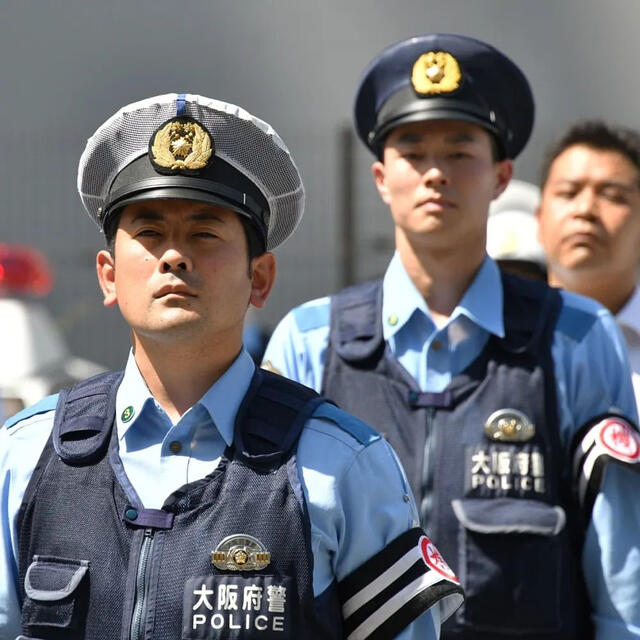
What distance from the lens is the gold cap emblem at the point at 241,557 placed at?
8.83 ft

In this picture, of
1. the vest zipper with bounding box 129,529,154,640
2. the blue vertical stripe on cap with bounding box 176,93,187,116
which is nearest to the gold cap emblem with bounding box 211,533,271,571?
the vest zipper with bounding box 129,529,154,640

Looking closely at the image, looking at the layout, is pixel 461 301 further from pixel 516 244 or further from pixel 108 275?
pixel 516 244

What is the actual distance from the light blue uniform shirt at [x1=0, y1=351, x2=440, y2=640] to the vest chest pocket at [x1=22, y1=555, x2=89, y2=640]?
0.09 meters

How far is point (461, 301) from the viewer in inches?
Answer: 159

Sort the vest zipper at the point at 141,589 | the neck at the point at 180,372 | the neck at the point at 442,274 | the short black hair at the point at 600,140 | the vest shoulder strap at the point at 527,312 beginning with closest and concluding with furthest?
the vest zipper at the point at 141,589 → the neck at the point at 180,372 → the vest shoulder strap at the point at 527,312 → the neck at the point at 442,274 → the short black hair at the point at 600,140

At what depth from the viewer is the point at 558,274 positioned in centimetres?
487

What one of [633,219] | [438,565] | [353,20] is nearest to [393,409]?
[438,565]

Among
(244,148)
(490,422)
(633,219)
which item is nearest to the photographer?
(244,148)

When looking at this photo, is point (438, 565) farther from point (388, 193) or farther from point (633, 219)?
point (633, 219)

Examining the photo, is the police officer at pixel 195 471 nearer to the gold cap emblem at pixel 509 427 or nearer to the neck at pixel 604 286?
the gold cap emblem at pixel 509 427

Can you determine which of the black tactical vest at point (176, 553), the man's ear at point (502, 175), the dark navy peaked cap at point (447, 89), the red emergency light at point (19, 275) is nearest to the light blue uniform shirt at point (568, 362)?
the man's ear at point (502, 175)

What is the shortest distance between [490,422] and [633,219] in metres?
1.30

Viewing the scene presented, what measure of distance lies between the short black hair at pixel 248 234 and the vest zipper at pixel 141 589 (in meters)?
0.61

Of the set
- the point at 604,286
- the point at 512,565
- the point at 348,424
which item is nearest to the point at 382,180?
the point at 604,286
